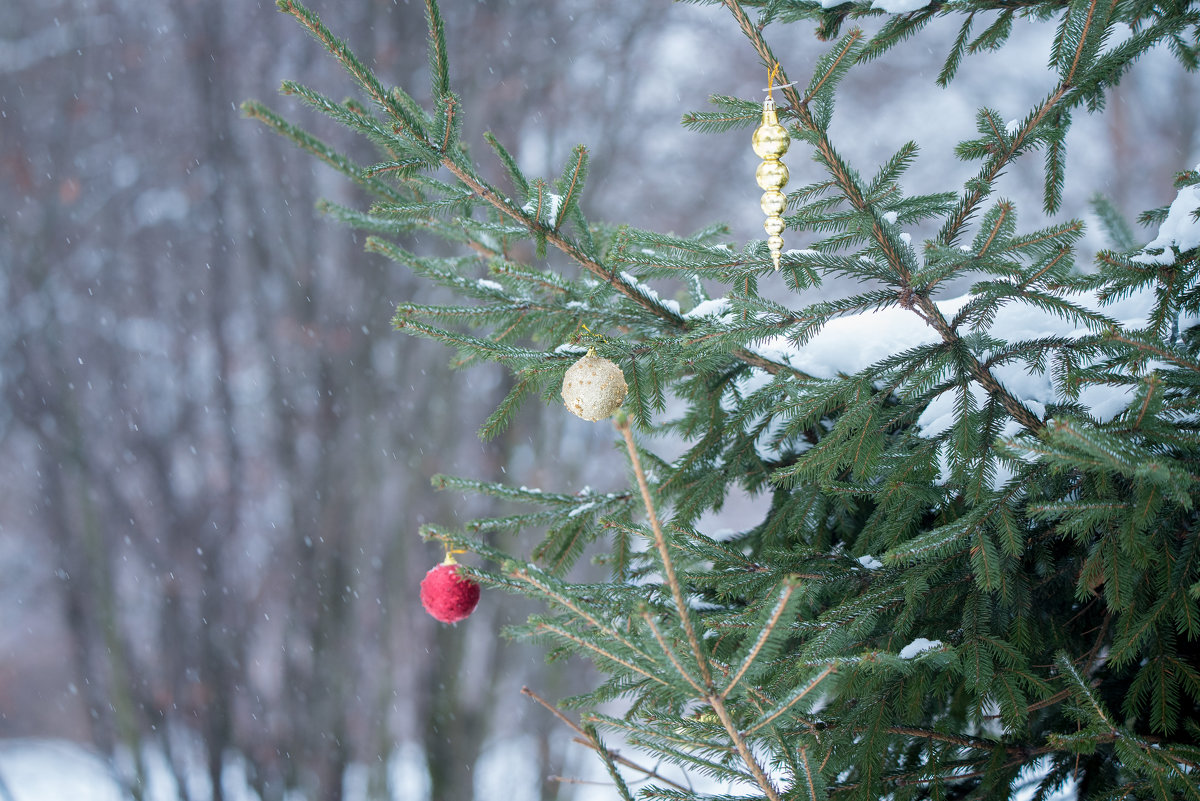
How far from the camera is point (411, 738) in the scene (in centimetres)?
485

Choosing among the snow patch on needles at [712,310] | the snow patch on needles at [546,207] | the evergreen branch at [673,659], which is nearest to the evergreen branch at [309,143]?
the snow patch on needles at [546,207]

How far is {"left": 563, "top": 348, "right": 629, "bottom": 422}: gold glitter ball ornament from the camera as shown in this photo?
116cm

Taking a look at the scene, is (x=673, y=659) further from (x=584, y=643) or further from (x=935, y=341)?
(x=935, y=341)

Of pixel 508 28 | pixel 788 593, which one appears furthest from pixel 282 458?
pixel 788 593

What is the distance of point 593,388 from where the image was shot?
1.16 meters

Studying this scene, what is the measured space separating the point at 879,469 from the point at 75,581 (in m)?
4.97

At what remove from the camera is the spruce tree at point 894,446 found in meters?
0.97

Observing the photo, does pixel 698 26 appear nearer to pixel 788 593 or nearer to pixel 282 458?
pixel 282 458

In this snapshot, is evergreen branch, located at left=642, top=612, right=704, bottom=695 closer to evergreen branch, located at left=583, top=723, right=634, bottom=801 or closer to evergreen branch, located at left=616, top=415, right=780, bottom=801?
evergreen branch, located at left=616, top=415, right=780, bottom=801

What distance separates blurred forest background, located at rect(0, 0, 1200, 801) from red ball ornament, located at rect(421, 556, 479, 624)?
338cm

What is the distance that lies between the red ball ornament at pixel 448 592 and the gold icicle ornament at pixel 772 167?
832 mm

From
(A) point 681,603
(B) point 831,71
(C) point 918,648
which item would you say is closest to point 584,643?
(A) point 681,603

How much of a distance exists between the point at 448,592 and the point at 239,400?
3998 millimetres

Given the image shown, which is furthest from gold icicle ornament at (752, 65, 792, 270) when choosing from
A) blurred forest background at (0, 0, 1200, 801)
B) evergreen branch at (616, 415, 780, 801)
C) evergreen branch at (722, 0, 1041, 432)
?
blurred forest background at (0, 0, 1200, 801)
